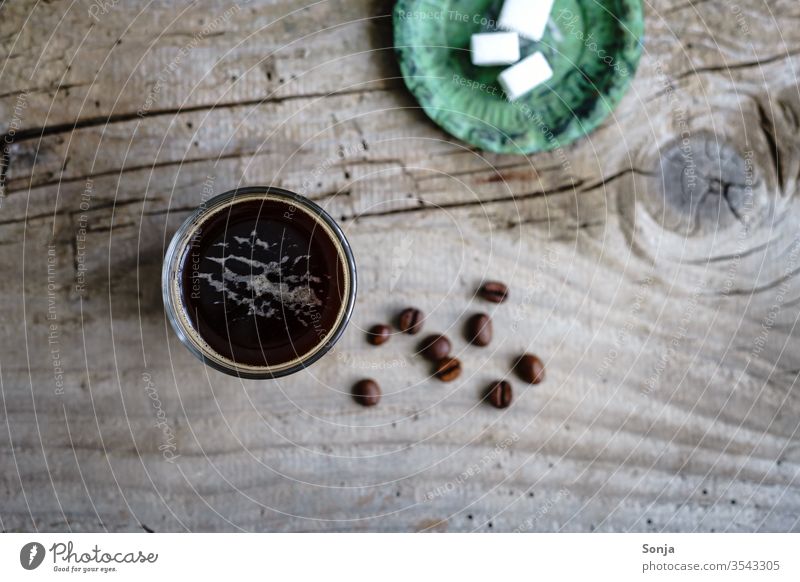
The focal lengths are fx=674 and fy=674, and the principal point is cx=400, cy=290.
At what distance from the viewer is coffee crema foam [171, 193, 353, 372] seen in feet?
2.23

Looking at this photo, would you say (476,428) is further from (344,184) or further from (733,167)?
(733,167)

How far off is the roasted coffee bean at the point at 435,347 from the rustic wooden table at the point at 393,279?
0.01 metres

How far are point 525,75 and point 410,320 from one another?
296 millimetres

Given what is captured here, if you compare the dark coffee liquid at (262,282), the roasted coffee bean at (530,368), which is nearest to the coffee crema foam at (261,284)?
the dark coffee liquid at (262,282)

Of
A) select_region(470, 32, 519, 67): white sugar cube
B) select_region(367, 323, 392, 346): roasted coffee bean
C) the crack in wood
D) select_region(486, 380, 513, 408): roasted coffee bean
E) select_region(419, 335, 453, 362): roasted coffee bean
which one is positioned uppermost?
select_region(470, 32, 519, 67): white sugar cube

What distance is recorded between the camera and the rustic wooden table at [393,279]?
0.77 meters

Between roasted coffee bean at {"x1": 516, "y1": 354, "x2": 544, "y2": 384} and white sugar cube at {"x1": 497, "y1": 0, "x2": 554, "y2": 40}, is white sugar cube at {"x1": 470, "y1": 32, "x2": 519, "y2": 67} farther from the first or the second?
roasted coffee bean at {"x1": 516, "y1": 354, "x2": 544, "y2": 384}

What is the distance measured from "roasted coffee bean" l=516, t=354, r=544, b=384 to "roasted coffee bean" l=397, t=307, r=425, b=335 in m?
0.12

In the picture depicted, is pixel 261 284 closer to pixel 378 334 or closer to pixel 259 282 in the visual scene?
pixel 259 282

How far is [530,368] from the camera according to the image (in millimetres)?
765

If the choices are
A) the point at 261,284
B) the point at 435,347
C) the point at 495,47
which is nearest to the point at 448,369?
the point at 435,347

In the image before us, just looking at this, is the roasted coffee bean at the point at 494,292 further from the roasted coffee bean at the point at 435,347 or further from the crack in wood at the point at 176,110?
the crack in wood at the point at 176,110

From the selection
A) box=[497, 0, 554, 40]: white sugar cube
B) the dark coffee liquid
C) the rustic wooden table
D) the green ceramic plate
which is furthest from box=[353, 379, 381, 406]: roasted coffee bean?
box=[497, 0, 554, 40]: white sugar cube
